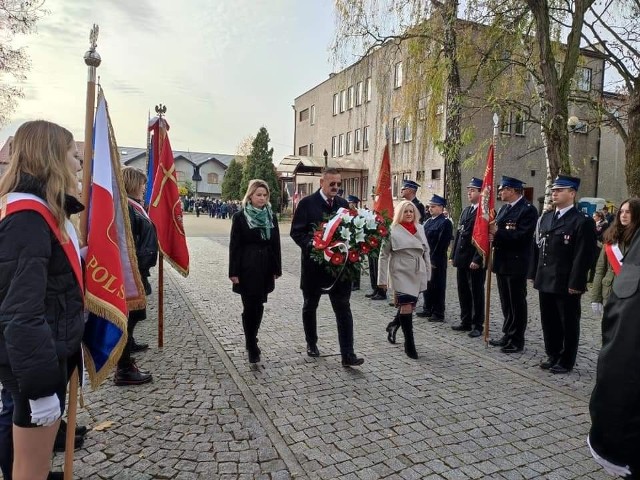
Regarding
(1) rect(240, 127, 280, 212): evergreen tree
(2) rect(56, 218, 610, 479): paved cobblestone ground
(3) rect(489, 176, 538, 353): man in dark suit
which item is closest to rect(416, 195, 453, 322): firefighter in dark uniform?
(2) rect(56, 218, 610, 479): paved cobblestone ground

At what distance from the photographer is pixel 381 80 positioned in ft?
51.9

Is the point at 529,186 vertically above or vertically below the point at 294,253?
above

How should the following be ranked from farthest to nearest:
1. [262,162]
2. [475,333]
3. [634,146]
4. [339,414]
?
[262,162] < [634,146] < [475,333] < [339,414]

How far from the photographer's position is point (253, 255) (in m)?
A: 5.35

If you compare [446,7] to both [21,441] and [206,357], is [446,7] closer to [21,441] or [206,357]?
[206,357]

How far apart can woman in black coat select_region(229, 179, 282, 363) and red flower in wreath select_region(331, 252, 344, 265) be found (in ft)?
2.63

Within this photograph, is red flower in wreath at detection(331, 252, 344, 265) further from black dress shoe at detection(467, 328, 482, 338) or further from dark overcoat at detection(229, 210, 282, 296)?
black dress shoe at detection(467, 328, 482, 338)

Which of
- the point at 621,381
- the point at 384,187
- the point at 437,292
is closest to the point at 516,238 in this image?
the point at 437,292

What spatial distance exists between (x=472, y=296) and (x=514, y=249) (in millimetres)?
1334

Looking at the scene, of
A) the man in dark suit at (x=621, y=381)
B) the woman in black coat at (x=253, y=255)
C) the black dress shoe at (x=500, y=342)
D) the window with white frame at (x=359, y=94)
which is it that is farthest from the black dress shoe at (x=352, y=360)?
the window with white frame at (x=359, y=94)

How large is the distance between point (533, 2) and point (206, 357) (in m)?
10.2

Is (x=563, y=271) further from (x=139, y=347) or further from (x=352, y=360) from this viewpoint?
(x=139, y=347)

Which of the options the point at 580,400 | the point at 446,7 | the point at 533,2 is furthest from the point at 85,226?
the point at 446,7

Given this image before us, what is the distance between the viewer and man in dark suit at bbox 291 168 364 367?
5.30 m
